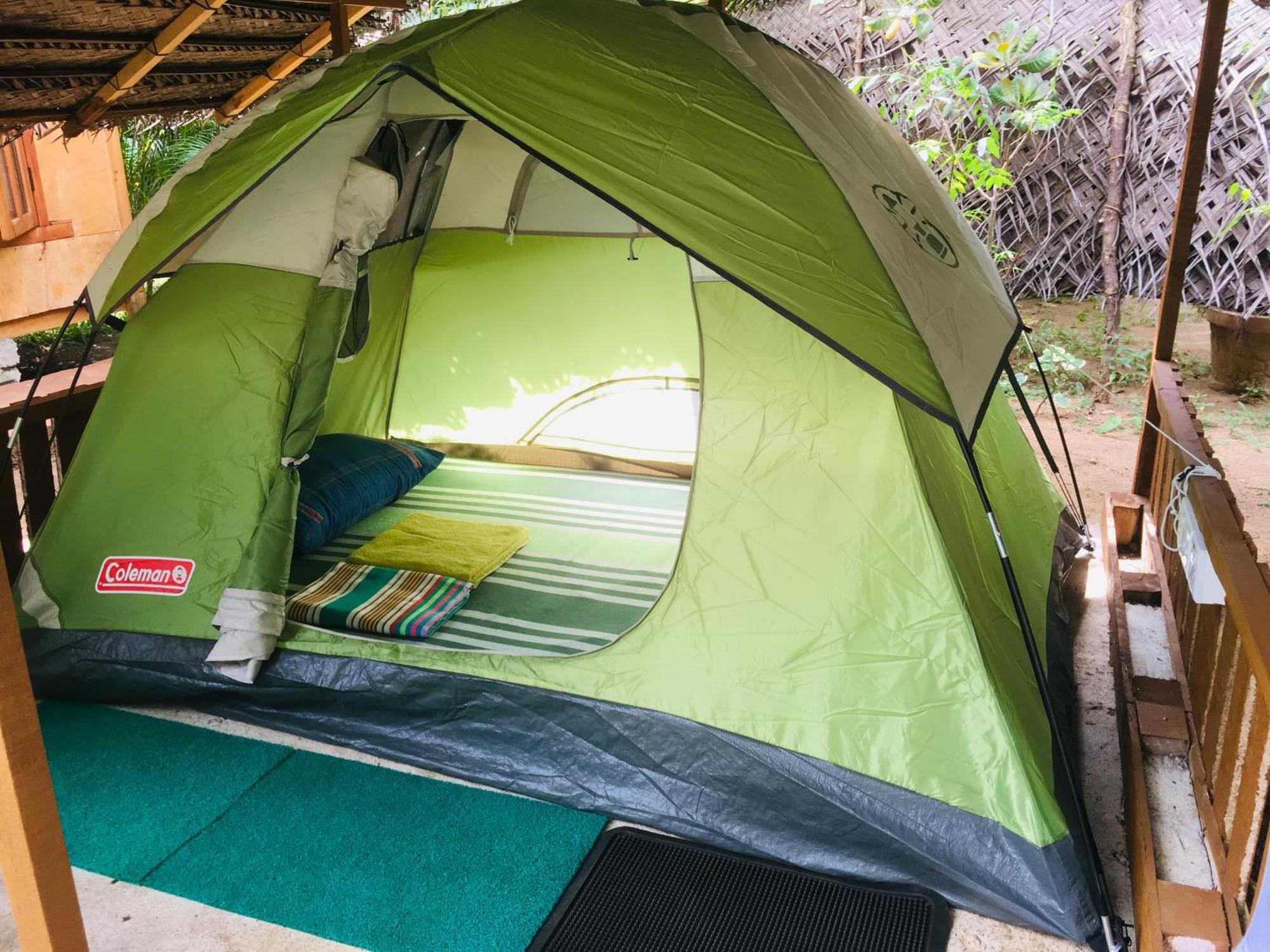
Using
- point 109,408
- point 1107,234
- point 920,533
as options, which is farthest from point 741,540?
point 1107,234

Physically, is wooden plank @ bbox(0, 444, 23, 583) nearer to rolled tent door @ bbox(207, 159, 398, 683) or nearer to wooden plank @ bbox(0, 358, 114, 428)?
wooden plank @ bbox(0, 358, 114, 428)

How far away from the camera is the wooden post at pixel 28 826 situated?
1.36 meters

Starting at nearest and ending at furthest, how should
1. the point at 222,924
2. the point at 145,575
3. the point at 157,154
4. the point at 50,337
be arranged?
1. the point at 222,924
2. the point at 145,575
3. the point at 157,154
4. the point at 50,337

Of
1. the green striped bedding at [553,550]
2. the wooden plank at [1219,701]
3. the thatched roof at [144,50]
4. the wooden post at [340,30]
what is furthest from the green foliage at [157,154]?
the wooden plank at [1219,701]

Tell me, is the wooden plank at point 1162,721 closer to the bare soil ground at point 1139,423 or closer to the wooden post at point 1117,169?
the bare soil ground at point 1139,423

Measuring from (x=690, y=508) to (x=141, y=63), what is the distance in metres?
2.33

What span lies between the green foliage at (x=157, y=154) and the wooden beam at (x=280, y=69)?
189 centimetres

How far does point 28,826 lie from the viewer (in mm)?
1405

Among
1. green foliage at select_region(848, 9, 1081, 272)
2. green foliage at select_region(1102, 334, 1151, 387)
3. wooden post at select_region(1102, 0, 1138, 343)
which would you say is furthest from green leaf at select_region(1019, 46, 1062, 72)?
green foliage at select_region(1102, 334, 1151, 387)

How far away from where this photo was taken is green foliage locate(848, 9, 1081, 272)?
191 inches

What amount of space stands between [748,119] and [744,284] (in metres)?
0.47

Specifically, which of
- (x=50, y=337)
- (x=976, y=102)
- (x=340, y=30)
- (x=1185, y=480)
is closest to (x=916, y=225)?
(x=1185, y=480)

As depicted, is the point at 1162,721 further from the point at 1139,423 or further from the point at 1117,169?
the point at 1117,169

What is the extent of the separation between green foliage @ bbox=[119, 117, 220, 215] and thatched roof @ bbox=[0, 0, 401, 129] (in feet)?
7.11
